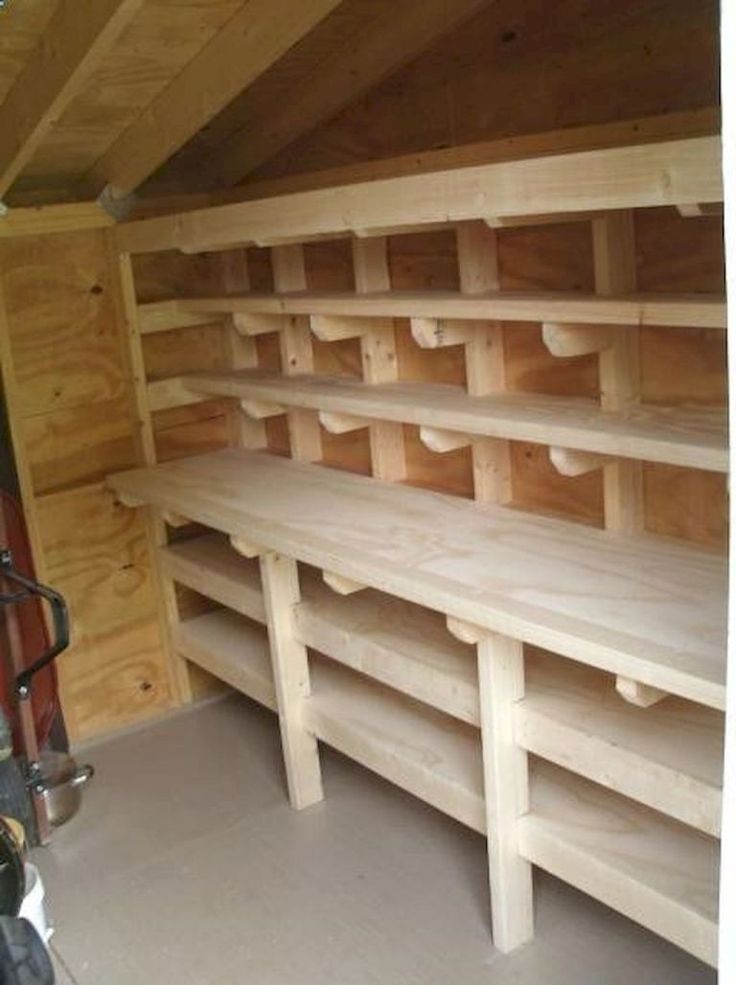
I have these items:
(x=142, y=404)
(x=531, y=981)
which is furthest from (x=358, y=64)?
(x=531, y=981)

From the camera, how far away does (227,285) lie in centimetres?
337

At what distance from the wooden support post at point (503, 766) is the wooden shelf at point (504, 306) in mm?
594


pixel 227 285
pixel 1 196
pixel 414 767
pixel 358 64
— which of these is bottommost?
pixel 414 767

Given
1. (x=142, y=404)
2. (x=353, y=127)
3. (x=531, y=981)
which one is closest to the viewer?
(x=531, y=981)

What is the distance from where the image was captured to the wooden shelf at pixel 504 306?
1.78m

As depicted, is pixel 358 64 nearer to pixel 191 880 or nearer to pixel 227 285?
pixel 227 285

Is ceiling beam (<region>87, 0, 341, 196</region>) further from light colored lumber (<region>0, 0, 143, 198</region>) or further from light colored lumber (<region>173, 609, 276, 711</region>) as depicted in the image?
light colored lumber (<region>173, 609, 276, 711</region>)

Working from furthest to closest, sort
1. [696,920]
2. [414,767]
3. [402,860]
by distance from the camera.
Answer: [402,860] < [414,767] < [696,920]

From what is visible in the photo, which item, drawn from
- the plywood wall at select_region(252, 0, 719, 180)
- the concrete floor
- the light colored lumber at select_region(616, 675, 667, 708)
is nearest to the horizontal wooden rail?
the plywood wall at select_region(252, 0, 719, 180)

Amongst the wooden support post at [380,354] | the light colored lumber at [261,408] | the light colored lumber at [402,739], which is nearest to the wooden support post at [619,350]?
the light colored lumber at [402,739]

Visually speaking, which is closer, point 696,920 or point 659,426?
point 696,920

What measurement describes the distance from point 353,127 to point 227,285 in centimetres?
72

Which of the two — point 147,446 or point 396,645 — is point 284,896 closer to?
point 396,645

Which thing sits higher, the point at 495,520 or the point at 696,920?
the point at 495,520
